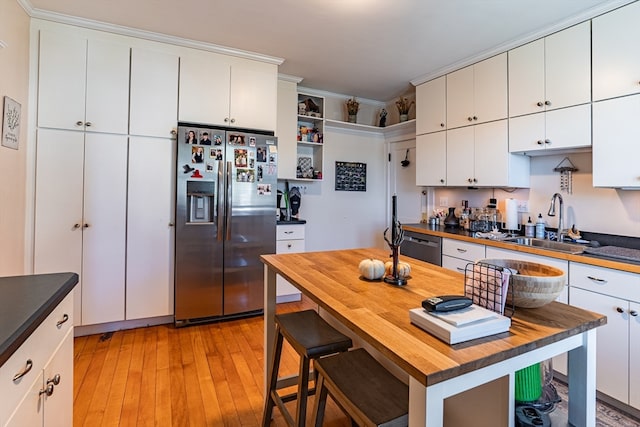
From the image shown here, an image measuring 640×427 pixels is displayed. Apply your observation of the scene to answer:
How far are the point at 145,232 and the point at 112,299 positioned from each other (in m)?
0.61

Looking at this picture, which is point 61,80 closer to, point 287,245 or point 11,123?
point 11,123

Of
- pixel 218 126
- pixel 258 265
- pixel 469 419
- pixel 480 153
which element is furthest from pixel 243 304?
pixel 480 153

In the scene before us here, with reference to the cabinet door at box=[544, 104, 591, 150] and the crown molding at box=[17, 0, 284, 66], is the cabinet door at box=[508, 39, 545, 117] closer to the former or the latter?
the cabinet door at box=[544, 104, 591, 150]

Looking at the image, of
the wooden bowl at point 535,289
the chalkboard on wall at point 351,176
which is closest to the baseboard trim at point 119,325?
the chalkboard on wall at point 351,176

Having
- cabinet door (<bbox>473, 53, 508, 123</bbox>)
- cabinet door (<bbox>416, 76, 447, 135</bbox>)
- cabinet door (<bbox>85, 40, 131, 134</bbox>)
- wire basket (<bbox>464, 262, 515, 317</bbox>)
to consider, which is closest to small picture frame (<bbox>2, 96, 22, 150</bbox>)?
cabinet door (<bbox>85, 40, 131, 134</bbox>)

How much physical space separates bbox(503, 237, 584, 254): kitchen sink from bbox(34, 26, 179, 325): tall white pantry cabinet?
3.01 metres

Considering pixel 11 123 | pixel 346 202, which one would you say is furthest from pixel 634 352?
pixel 11 123

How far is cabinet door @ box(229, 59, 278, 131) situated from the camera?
10.3ft

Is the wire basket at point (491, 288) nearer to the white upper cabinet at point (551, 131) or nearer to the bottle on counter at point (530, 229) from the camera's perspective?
the white upper cabinet at point (551, 131)

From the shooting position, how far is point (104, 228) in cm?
273

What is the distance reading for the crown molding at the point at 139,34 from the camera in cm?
246

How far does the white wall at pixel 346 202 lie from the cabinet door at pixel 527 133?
6.69 feet

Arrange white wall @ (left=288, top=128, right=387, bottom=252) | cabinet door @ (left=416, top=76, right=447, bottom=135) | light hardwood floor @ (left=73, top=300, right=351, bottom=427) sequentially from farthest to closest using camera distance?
white wall @ (left=288, top=128, right=387, bottom=252), cabinet door @ (left=416, top=76, right=447, bottom=135), light hardwood floor @ (left=73, top=300, right=351, bottom=427)

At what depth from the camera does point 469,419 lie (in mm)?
1095
